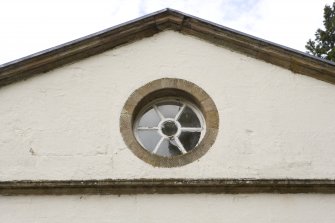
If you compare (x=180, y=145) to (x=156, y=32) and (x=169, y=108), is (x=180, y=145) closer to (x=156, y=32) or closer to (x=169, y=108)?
(x=169, y=108)

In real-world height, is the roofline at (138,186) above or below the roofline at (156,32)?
below

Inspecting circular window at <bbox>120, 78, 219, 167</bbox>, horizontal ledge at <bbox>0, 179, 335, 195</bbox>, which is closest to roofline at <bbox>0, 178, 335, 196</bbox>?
horizontal ledge at <bbox>0, 179, 335, 195</bbox>

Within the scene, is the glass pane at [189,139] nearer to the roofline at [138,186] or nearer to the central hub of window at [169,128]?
the central hub of window at [169,128]

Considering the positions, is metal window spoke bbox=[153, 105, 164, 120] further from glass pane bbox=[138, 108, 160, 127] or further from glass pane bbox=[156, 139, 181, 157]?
glass pane bbox=[156, 139, 181, 157]

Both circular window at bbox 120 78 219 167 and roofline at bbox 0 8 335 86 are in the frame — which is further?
roofline at bbox 0 8 335 86

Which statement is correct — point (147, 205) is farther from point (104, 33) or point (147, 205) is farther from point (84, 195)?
point (104, 33)

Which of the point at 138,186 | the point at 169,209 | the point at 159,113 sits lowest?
the point at 169,209

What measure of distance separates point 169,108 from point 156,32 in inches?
53.7

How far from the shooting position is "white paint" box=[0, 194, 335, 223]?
648 cm

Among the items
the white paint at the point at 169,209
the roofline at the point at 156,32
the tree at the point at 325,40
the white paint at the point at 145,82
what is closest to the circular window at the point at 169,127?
the white paint at the point at 145,82

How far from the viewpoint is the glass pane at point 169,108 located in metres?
7.84

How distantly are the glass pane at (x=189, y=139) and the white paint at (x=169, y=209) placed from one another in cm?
99

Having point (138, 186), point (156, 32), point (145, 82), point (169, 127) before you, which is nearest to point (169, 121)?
point (169, 127)

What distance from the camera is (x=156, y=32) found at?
829 cm
